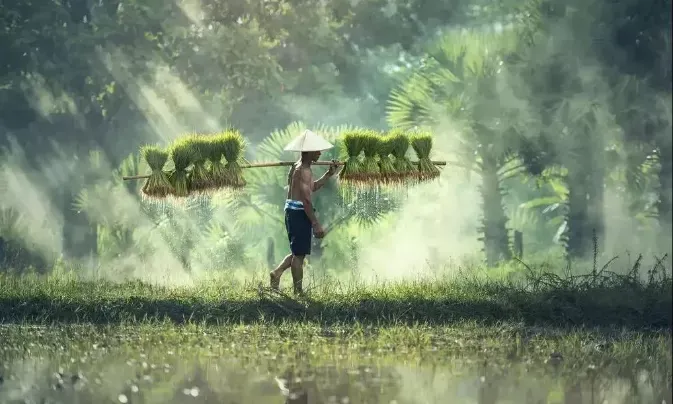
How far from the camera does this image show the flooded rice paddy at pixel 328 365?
10.2 meters

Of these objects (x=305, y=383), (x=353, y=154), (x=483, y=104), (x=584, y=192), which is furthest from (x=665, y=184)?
(x=305, y=383)

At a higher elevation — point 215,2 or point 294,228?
point 215,2

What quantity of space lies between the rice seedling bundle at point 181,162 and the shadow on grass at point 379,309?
4.90 feet

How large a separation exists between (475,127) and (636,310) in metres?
16.4

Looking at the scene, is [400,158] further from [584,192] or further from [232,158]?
[584,192]

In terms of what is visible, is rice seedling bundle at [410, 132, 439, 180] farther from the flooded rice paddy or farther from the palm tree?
the palm tree

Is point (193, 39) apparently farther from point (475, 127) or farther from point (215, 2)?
point (475, 127)

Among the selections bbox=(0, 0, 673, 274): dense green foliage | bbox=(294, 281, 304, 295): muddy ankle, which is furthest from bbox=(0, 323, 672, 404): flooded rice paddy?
bbox=(0, 0, 673, 274): dense green foliage

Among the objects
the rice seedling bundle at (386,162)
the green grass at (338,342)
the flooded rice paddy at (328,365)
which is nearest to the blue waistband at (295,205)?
the green grass at (338,342)

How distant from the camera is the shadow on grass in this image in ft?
46.7

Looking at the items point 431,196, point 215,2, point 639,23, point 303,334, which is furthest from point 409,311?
point 431,196

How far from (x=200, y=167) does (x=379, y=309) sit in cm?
290

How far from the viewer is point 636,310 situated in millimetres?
14430

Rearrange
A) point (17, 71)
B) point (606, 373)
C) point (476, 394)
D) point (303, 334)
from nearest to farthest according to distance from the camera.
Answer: point (476, 394) < point (606, 373) < point (303, 334) < point (17, 71)
